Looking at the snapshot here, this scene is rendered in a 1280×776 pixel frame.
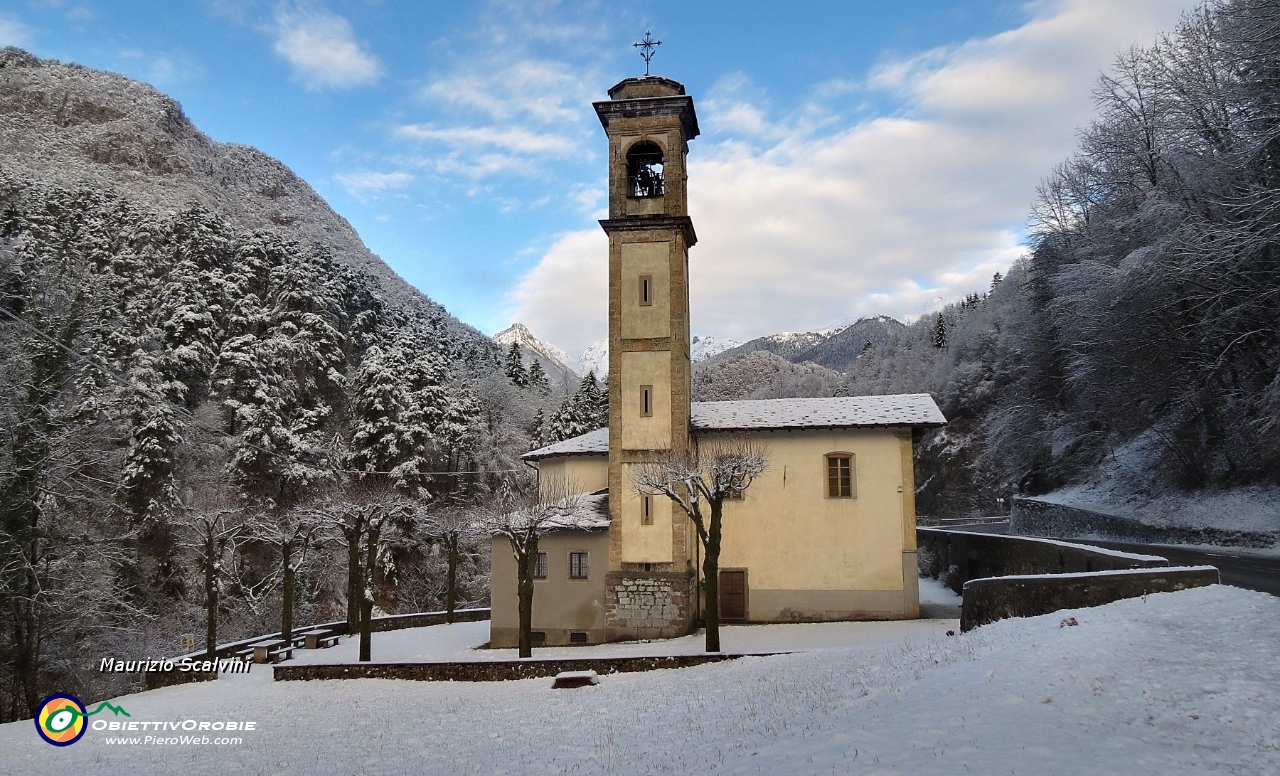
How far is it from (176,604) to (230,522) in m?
8.01

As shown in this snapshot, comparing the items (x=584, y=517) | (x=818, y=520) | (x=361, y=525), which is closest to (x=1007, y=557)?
(x=818, y=520)

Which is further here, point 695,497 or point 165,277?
point 165,277

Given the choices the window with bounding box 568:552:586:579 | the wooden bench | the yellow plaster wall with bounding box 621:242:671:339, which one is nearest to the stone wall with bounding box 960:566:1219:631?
the window with bounding box 568:552:586:579

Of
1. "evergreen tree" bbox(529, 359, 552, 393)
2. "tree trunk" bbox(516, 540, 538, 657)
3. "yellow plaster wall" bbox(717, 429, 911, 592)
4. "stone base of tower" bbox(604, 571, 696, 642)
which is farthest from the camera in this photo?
"evergreen tree" bbox(529, 359, 552, 393)

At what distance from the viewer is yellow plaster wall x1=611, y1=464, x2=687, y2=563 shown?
23.5 meters

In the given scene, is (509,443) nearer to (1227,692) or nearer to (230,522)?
(230,522)

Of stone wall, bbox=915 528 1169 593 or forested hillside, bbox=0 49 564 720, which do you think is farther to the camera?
forested hillside, bbox=0 49 564 720

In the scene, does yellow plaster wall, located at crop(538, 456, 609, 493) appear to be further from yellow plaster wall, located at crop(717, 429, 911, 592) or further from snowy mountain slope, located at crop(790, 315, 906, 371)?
snowy mountain slope, located at crop(790, 315, 906, 371)

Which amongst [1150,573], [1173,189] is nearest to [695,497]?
[1150,573]

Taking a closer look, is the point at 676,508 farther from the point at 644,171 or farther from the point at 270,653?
the point at 270,653

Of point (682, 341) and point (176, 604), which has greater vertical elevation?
point (682, 341)

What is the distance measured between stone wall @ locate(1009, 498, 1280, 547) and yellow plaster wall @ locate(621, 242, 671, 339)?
59.3 feet

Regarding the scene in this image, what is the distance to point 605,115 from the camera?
2497 centimetres

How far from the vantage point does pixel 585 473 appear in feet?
84.6
